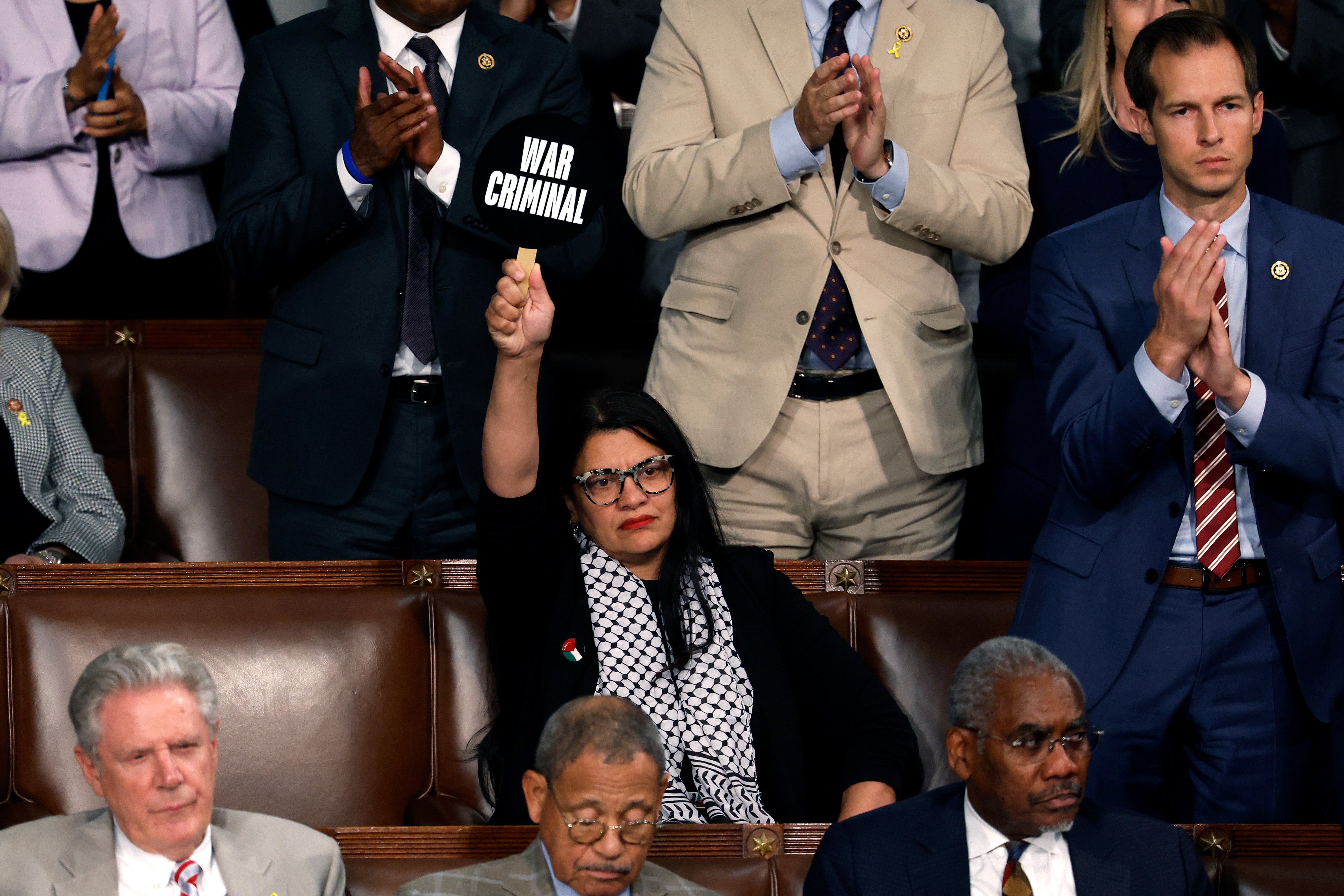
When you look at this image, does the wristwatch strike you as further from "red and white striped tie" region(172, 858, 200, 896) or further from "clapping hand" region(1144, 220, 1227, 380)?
"red and white striped tie" region(172, 858, 200, 896)

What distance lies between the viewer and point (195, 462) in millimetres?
3189

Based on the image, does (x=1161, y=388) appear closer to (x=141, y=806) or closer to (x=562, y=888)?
(x=562, y=888)

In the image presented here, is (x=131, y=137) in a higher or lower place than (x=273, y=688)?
higher

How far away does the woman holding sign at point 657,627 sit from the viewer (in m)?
2.23

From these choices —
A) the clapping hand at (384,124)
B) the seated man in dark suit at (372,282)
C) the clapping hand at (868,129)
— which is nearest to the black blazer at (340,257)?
the seated man in dark suit at (372,282)

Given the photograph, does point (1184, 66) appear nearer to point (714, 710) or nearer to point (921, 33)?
point (921, 33)

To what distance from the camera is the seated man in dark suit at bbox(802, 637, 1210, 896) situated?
181 cm

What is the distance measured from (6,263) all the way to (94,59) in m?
0.52

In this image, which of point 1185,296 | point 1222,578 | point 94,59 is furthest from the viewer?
point 94,59

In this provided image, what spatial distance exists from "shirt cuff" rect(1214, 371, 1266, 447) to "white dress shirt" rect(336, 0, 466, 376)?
120 centimetres

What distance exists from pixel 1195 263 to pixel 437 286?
1209 millimetres

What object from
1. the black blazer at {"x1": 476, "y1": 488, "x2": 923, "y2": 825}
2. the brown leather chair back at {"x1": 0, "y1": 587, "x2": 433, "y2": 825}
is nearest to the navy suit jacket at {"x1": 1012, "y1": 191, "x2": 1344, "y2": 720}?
the black blazer at {"x1": 476, "y1": 488, "x2": 923, "y2": 825}

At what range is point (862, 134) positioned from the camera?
8.06 ft

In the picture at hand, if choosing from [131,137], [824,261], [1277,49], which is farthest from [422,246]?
[1277,49]
